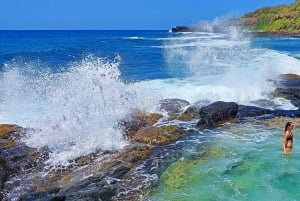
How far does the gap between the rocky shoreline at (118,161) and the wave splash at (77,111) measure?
→ 0.43 m

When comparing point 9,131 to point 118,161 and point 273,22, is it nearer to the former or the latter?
point 118,161

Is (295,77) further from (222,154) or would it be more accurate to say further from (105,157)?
(105,157)

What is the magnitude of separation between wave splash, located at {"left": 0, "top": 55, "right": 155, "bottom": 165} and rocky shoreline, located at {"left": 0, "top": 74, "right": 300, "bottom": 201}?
0.43m

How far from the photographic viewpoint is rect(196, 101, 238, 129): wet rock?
1568 centimetres

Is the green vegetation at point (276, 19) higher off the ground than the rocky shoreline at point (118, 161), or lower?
higher

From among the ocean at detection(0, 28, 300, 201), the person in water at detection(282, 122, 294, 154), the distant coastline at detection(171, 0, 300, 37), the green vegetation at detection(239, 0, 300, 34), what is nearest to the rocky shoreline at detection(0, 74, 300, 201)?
the ocean at detection(0, 28, 300, 201)

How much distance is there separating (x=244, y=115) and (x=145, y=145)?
17.3 feet

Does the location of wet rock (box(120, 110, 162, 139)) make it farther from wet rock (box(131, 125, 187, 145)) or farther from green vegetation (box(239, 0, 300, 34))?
green vegetation (box(239, 0, 300, 34))

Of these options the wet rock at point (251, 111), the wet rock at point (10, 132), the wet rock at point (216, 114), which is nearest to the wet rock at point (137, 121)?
the wet rock at point (216, 114)

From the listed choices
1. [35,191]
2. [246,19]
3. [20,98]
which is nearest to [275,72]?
[20,98]

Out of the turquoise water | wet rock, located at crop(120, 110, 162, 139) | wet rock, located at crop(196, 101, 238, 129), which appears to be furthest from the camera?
wet rock, located at crop(196, 101, 238, 129)

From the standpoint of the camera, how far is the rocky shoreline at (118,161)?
1005 cm

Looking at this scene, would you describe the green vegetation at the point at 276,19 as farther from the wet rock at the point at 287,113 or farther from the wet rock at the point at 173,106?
the wet rock at the point at 173,106

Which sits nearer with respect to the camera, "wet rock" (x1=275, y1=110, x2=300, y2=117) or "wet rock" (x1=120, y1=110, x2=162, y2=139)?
"wet rock" (x1=120, y1=110, x2=162, y2=139)
